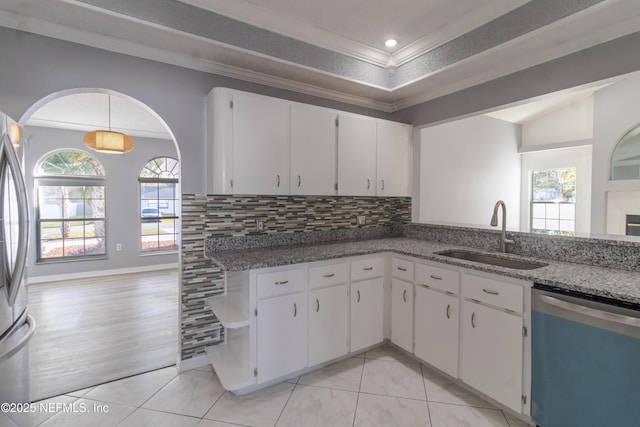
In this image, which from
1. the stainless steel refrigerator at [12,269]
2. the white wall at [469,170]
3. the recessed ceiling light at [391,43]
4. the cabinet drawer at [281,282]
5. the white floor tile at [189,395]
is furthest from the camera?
the white wall at [469,170]

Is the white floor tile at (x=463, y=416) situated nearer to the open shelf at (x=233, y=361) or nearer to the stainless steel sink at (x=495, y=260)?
the stainless steel sink at (x=495, y=260)

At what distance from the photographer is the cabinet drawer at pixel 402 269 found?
8.32 feet

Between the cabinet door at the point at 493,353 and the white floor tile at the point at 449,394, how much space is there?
0.11 m

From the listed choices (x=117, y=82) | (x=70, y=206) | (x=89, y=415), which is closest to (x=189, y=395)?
(x=89, y=415)

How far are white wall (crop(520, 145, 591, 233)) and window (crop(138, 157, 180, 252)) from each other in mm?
7092

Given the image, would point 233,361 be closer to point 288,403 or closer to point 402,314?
point 288,403

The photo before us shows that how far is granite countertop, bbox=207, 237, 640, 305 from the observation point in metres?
1.56

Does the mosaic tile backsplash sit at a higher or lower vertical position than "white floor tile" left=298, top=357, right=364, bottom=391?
higher

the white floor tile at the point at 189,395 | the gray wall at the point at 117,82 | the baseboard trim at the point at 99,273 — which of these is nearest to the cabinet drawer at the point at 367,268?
the white floor tile at the point at 189,395

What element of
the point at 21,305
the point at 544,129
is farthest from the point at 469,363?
the point at 544,129

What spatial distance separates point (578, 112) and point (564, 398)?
5.83 metres

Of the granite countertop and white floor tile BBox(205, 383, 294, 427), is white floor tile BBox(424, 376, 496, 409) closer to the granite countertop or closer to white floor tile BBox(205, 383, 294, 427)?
the granite countertop

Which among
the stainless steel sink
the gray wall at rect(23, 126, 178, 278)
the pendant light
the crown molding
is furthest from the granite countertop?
the gray wall at rect(23, 126, 178, 278)

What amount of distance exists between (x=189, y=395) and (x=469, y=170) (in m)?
4.73
